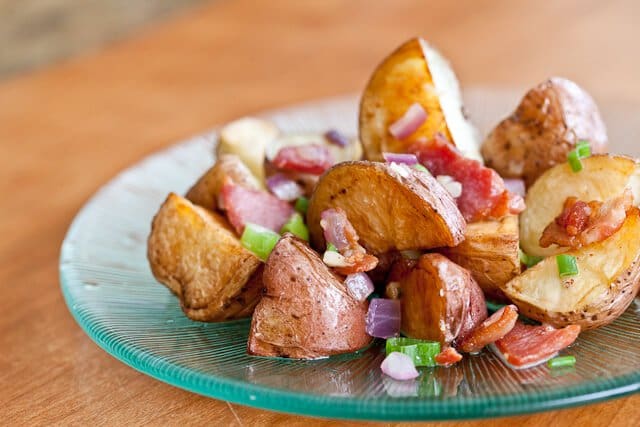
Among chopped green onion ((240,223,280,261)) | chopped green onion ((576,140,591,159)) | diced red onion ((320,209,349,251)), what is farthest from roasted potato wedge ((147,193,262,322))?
chopped green onion ((576,140,591,159))

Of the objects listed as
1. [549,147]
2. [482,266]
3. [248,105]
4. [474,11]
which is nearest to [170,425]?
[482,266]

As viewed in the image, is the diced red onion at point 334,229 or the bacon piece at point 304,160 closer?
the diced red onion at point 334,229

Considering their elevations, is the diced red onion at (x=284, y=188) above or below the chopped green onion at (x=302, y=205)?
above

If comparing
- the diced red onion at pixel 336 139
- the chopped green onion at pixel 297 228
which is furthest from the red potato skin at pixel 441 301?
the diced red onion at pixel 336 139

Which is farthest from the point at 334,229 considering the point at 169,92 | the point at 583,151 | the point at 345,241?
the point at 169,92

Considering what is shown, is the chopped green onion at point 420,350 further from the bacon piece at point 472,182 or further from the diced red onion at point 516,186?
the diced red onion at point 516,186

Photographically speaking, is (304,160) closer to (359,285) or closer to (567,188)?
(359,285)
